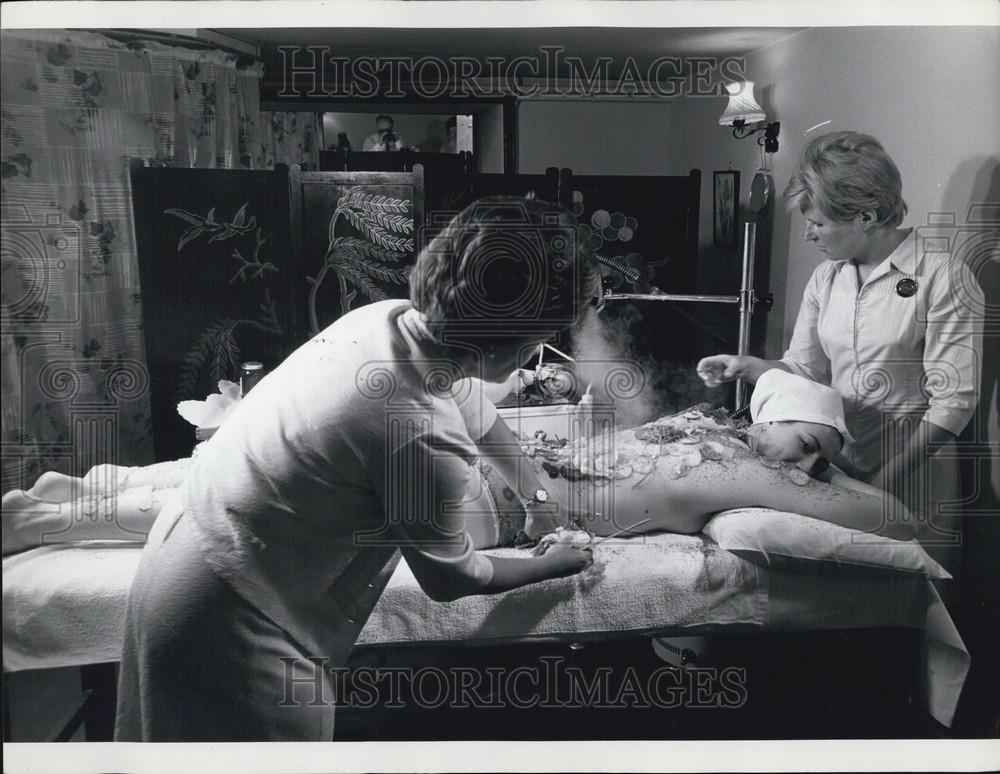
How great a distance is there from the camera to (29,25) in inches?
77.9

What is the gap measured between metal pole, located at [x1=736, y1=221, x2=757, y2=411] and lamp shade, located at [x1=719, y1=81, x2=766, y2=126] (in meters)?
0.22

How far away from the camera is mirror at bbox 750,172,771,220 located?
2033 millimetres

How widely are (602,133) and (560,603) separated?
999mm

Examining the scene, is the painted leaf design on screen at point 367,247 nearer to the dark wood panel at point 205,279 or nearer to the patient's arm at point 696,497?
the dark wood panel at point 205,279

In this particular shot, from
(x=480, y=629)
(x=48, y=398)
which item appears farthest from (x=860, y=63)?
(x=48, y=398)

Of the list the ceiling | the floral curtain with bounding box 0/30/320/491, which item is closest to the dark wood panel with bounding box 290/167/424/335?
the floral curtain with bounding box 0/30/320/491

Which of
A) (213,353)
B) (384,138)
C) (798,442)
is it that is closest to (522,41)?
(384,138)

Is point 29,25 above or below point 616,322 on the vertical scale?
above

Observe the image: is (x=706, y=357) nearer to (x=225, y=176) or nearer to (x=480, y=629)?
(x=480, y=629)

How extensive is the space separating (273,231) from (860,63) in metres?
1.28


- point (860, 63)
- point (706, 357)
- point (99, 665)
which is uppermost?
point (860, 63)

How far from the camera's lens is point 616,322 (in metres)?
2.00

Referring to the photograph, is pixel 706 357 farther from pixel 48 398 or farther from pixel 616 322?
pixel 48 398

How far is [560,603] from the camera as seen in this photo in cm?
199
